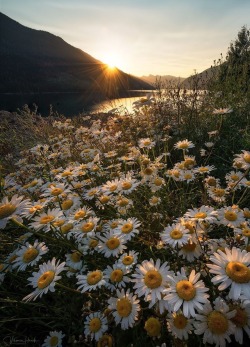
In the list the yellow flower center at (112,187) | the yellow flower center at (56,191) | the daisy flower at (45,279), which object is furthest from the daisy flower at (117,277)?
the yellow flower center at (56,191)

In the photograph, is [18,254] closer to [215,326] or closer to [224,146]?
[215,326]

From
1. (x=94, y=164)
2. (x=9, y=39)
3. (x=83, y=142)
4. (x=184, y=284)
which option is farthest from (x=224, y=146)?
(x=9, y=39)

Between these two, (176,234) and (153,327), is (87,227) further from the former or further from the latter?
(153,327)

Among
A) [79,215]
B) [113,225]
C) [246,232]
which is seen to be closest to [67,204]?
[79,215]

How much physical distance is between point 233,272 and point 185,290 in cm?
28

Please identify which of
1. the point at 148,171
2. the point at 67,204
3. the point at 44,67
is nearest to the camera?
the point at 67,204

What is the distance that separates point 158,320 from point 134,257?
0.45m

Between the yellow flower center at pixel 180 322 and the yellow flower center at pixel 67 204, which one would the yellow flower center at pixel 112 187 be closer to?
the yellow flower center at pixel 67 204

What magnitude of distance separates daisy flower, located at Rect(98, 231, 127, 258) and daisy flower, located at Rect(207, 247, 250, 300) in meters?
0.80

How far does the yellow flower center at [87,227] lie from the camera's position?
7.27ft

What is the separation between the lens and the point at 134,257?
1.99m

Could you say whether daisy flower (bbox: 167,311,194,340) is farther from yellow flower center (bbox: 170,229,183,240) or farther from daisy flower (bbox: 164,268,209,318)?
yellow flower center (bbox: 170,229,183,240)

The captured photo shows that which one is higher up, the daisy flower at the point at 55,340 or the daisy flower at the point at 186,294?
the daisy flower at the point at 186,294

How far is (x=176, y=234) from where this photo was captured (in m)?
1.91
